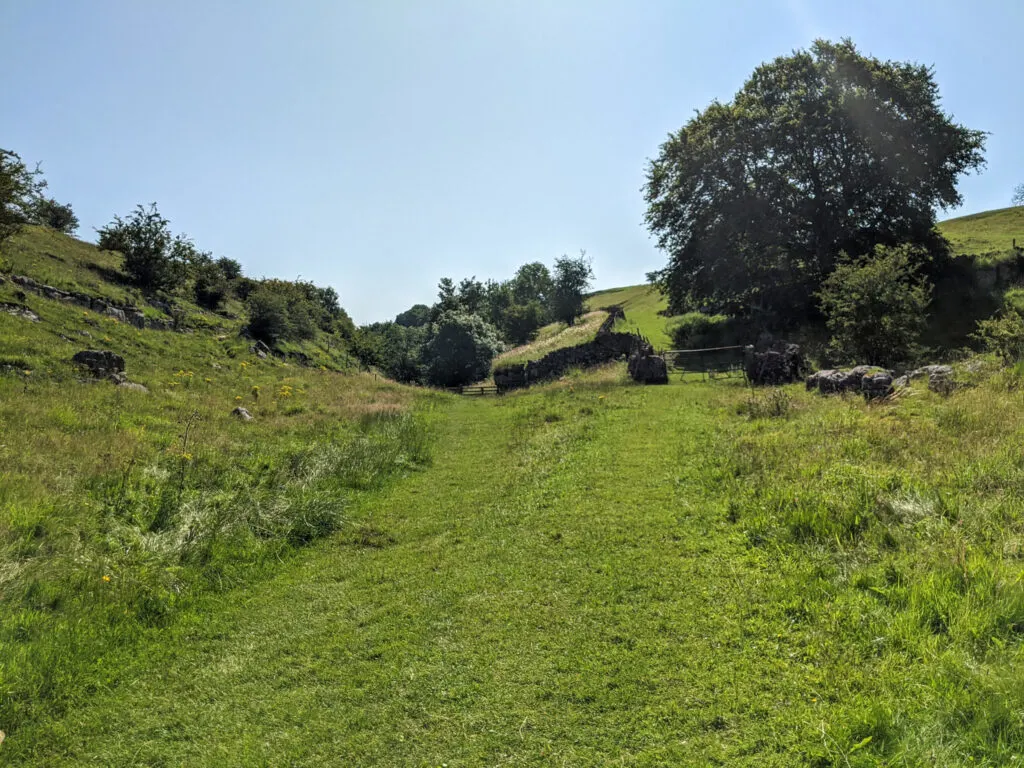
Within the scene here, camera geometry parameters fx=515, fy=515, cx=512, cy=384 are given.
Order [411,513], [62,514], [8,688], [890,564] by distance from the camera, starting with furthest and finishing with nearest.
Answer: [411,513]
[62,514]
[890,564]
[8,688]

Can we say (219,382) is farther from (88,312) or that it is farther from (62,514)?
(62,514)

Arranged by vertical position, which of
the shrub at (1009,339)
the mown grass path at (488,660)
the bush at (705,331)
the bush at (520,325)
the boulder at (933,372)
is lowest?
the mown grass path at (488,660)

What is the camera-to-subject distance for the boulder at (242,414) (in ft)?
55.3

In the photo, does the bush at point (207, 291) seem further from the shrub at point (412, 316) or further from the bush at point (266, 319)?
the shrub at point (412, 316)

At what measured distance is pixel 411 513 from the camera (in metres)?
11.1

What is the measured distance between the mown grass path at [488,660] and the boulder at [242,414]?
9.24 metres

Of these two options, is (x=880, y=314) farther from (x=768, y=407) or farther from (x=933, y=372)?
(x=768, y=407)

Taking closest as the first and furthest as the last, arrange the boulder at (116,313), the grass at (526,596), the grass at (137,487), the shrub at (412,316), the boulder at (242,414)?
1. the grass at (526,596)
2. the grass at (137,487)
3. the boulder at (242,414)
4. the boulder at (116,313)
5. the shrub at (412,316)

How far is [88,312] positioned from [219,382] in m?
9.86

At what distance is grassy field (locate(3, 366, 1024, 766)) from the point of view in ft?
14.6

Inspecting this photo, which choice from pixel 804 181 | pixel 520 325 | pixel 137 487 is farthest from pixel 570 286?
pixel 137 487

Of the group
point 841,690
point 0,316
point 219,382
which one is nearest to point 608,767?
point 841,690

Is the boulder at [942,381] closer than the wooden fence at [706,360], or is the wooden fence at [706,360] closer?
the boulder at [942,381]

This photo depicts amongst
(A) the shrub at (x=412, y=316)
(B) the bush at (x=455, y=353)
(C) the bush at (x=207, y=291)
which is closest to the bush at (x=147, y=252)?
(C) the bush at (x=207, y=291)
